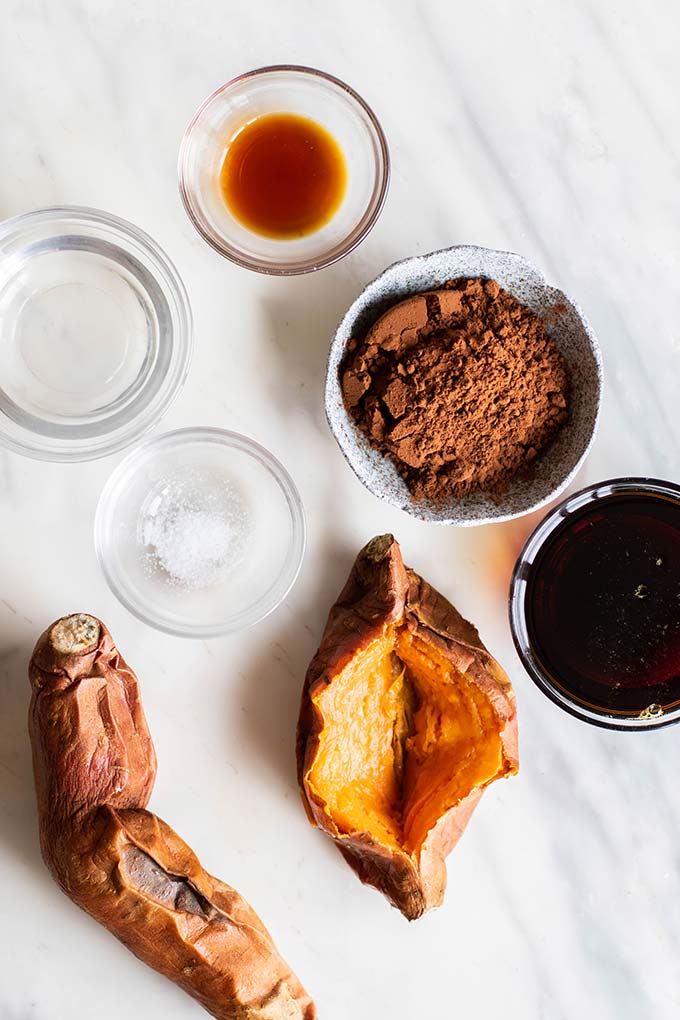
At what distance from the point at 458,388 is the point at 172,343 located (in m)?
0.43

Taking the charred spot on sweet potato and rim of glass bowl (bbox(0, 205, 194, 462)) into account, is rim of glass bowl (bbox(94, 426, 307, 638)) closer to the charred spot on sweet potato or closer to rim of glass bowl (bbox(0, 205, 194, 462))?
rim of glass bowl (bbox(0, 205, 194, 462))

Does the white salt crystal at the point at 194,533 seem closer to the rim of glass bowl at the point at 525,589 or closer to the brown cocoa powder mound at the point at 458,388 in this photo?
the brown cocoa powder mound at the point at 458,388

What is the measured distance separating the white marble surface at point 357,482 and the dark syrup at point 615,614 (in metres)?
0.10

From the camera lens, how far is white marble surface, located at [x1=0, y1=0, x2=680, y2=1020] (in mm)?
1402

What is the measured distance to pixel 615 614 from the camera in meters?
1.38

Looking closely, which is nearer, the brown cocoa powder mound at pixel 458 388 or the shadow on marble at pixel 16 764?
the brown cocoa powder mound at pixel 458 388

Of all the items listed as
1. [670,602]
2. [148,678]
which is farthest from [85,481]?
[670,602]

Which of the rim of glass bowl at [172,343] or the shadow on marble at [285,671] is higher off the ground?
the rim of glass bowl at [172,343]

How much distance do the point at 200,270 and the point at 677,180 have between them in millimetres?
760

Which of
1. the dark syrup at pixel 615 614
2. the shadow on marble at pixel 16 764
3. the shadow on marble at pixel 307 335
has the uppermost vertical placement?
the shadow on marble at pixel 307 335

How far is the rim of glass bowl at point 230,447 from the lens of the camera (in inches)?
55.0

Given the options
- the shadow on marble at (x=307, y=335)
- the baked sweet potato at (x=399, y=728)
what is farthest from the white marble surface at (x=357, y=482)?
the baked sweet potato at (x=399, y=728)

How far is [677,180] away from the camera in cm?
149

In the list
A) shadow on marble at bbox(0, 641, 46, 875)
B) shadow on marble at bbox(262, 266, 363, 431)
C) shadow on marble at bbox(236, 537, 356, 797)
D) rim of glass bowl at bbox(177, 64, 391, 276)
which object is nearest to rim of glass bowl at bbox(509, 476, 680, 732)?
shadow on marble at bbox(236, 537, 356, 797)
